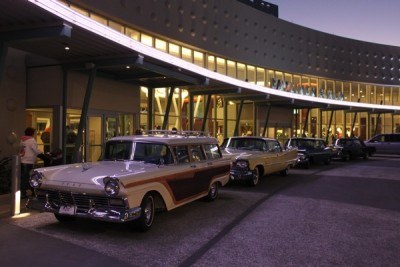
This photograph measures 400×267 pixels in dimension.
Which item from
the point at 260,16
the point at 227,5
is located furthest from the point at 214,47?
the point at 260,16

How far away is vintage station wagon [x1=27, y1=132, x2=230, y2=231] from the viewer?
22.7ft

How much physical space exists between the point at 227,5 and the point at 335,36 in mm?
16531

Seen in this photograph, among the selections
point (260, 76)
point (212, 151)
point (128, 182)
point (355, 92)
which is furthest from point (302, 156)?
point (355, 92)

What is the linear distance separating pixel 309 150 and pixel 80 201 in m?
15.9

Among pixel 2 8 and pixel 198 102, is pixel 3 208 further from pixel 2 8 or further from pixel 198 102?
pixel 198 102

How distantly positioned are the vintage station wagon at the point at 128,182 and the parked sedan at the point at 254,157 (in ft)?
11.1

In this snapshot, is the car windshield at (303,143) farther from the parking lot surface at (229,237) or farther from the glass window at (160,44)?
the parking lot surface at (229,237)

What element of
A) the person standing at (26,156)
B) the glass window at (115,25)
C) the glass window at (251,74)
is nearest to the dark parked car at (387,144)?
the glass window at (251,74)

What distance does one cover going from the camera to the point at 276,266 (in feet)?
18.9

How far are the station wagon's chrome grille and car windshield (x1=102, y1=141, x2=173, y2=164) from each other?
159cm

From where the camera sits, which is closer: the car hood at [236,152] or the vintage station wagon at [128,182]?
the vintage station wagon at [128,182]

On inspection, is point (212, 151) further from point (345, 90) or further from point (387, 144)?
point (345, 90)

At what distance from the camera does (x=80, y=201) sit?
7156mm

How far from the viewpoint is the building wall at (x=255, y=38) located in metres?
20.5
